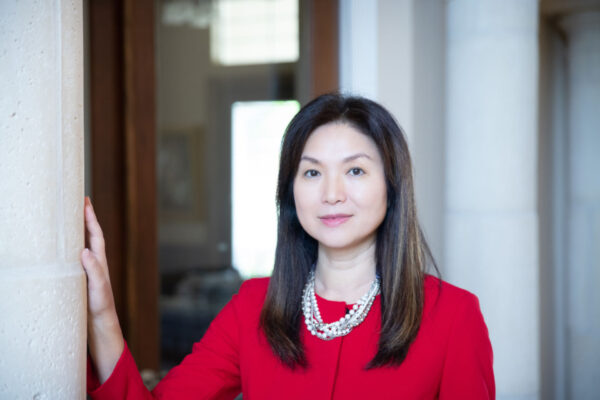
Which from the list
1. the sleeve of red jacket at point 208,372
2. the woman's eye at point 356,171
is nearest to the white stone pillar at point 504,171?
the woman's eye at point 356,171

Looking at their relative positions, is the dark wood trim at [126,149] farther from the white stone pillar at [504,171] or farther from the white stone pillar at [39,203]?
the white stone pillar at [39,203]

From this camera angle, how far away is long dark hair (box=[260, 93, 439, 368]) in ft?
5.79

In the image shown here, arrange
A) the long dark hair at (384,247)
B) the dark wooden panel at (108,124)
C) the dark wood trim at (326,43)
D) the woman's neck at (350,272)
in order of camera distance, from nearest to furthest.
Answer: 1. the long dark hair at (384,247)
2. the woman's neck at (350,272)
3. the dark wood trim at (326,43)
4. the dark wooden panel at (108,124)

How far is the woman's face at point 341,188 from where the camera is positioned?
179cm

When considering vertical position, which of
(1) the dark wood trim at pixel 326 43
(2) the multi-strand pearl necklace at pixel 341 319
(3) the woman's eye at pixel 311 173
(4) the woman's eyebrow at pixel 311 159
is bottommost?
(2) the multi-strand pearl necklace at pixel 341 319

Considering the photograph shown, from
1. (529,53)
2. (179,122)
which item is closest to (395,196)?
(529,53)

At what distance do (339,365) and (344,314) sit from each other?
0.15m

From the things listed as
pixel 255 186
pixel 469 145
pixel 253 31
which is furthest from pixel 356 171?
pixel 253 31

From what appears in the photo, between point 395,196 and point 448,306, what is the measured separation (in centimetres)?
35

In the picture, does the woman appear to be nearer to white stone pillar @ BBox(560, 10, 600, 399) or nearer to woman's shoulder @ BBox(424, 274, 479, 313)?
woman's shoulder @ BBox(424, 274, 479, 313)

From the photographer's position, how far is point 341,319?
1821 millimetres

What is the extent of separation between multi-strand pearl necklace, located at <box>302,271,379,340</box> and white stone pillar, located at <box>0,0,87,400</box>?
2.28ft

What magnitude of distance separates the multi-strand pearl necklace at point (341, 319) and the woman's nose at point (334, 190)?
11.7 inches

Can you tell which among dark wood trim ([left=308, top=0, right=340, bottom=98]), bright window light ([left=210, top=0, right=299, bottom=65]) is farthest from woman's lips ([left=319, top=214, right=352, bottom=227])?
bright window light ([left=210, top=0, right=299, bottom=65])
